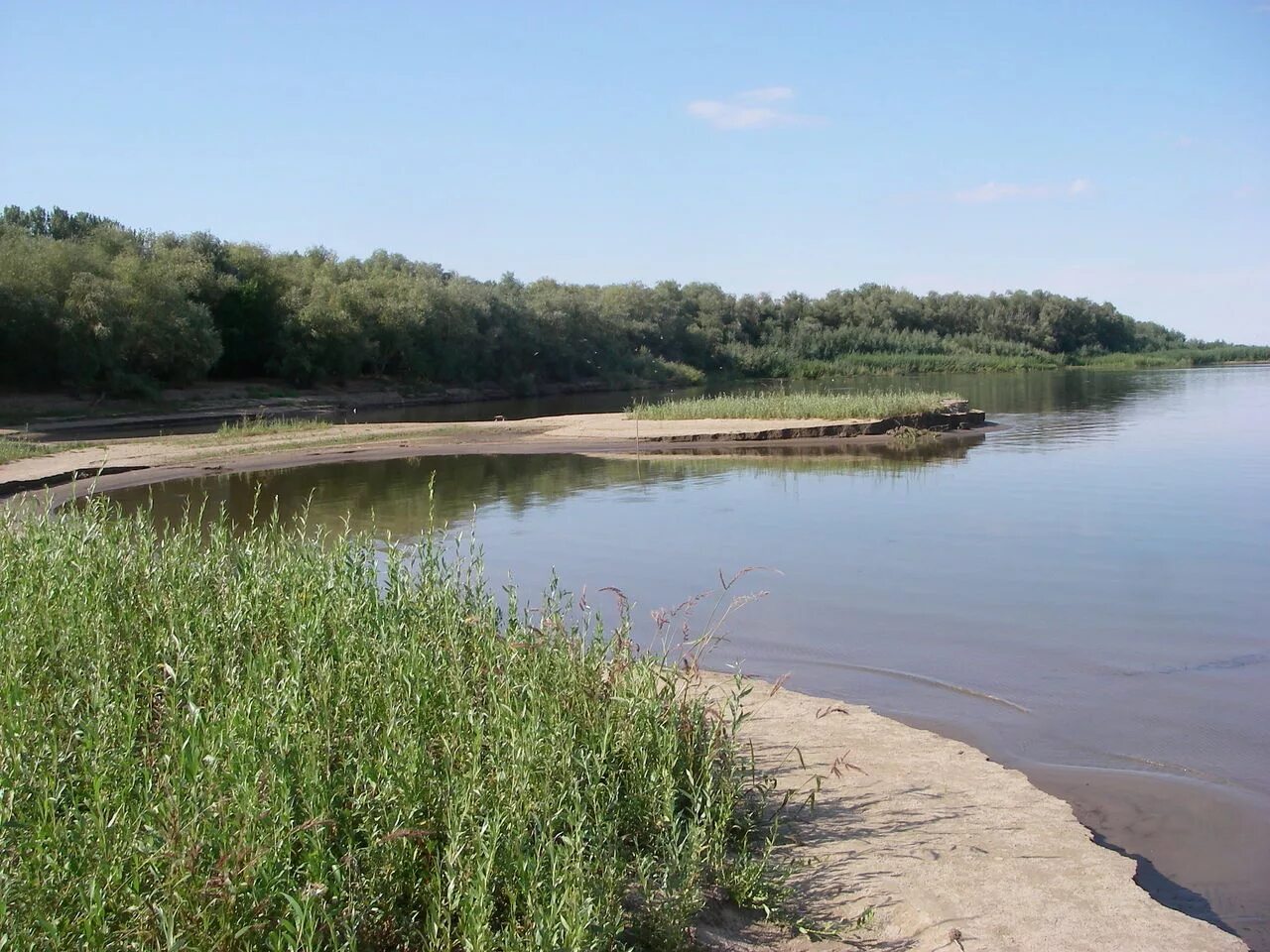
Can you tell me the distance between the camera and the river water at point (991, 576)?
7.35 metres

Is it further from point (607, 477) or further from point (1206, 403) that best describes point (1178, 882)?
point (1206, 403)

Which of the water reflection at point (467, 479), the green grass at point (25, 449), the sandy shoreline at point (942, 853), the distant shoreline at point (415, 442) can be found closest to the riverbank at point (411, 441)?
the distant shoreline at point (415, 442)

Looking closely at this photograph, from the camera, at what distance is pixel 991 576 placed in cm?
1383

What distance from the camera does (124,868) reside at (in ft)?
12.7

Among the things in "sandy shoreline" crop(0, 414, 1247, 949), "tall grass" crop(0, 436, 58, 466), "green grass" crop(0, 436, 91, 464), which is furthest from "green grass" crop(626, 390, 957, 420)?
"sandy shoreline" crop(0, 414, 1247, 949)

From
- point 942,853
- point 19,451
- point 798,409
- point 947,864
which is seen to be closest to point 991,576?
point 942,853

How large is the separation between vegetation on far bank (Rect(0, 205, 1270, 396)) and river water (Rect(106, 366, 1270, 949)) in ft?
70.7

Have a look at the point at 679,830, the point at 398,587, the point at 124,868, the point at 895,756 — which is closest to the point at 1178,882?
the point at 895,756

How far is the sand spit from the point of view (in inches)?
193

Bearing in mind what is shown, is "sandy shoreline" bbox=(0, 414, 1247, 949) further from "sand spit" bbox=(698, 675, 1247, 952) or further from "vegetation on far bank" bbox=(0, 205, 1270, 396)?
"vegetation on far bank" bbox=(0, 205, 1270, 396)

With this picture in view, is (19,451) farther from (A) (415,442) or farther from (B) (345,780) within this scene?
(B) (345,780)

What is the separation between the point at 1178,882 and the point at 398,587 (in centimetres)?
438

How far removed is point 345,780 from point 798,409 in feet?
106

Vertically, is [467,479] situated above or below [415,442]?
below
